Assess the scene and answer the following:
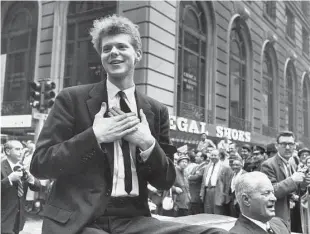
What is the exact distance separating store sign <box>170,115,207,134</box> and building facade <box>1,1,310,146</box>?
39 millimetres

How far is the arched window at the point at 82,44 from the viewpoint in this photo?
1484 cm

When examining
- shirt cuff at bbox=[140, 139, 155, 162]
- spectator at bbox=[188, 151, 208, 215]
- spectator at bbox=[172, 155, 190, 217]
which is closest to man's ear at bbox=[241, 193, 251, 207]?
shirt cuff at bbox=[140, 139, 155, 162]

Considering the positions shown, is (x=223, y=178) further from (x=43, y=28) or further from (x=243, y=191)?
(x=43, y=28)

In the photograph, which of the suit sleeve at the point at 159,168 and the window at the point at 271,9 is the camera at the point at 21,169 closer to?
the suit sleeve at the point at 159,168

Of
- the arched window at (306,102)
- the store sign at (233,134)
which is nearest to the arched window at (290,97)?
the arched window at (306,102)

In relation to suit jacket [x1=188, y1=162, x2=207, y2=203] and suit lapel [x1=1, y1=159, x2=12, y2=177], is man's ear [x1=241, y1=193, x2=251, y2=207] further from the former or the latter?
suit jacket [x1=188, y1=162, x2=207, y2=203]

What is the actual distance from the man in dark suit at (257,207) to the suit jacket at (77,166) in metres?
1.28

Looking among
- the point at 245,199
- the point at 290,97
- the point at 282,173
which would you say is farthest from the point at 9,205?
the point at 290,97

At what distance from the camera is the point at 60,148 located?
5.45ft

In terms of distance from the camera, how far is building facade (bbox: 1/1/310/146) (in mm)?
14180

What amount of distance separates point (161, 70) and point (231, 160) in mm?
5675

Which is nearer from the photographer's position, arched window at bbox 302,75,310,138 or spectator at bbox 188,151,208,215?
spectator at bbox 188,151,208,215

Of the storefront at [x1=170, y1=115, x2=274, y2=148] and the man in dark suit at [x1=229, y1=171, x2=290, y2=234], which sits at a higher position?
the storefront at [x1=170, y1=115, x2=274, y2=148]

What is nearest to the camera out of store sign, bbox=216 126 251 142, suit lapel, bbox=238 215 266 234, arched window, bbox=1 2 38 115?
suit lapel, bbox=238 215 266 234
